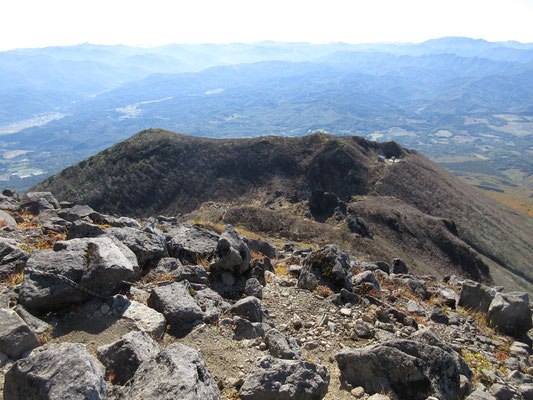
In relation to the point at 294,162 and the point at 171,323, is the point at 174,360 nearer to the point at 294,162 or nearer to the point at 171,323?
the point at 171,323

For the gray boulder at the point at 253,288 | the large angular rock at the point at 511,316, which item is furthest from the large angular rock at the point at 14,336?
the large angular rock at the point at 511,316

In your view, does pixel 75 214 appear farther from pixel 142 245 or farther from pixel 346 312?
pixel 346 312

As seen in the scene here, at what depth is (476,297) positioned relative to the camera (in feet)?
40.2

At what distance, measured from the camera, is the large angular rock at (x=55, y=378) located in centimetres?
400

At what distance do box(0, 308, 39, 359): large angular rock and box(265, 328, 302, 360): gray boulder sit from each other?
4.16 m

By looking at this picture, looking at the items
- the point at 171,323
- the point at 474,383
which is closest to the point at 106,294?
the point at 171,323

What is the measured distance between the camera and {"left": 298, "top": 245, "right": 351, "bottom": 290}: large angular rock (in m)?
10.6

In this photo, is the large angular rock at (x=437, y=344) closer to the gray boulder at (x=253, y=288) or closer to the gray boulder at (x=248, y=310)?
the gray boulder at (x=248, y=310)

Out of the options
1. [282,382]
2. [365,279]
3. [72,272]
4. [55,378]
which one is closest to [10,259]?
[72,272]

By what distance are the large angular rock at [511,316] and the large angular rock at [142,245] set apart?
36.7 ft

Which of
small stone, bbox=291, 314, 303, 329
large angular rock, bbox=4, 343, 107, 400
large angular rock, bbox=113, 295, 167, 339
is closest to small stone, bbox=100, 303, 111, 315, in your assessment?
large angular rock, bbox=113, 295, 167, 339

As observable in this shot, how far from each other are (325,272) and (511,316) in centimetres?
612

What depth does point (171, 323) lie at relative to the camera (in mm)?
7035

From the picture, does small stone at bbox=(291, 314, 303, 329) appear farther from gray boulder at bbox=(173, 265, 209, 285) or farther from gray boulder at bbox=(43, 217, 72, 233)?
gray boulder at bbox=(43, 217, 72, 233)
